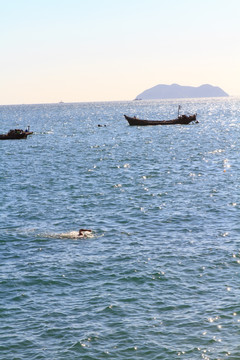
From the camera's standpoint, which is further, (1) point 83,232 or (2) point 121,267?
(1) point 83,232

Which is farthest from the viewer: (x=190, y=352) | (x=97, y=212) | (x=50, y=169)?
(x=50, y=169)

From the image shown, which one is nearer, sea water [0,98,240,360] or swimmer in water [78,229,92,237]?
sea water [0,98,240,360]

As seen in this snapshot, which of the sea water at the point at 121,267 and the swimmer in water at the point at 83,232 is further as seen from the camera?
the swimmer in water at the point at 83,232

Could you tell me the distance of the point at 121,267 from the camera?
2578 cm

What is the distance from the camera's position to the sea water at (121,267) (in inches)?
722

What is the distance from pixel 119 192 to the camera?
4634 centimetres

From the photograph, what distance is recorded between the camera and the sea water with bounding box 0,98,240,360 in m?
18.3

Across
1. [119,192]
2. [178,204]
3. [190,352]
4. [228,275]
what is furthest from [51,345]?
[119,192]

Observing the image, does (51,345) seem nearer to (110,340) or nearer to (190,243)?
Result: (110,340)

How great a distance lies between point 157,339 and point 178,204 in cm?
2268

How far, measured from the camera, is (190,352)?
684 inches

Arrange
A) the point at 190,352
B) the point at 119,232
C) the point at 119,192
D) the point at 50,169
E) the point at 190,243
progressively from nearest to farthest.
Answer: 1. the point at 190,352
2. the point at 190,243
3. the point at 119,232
4. the point at 119,192
5. the point at 50,169

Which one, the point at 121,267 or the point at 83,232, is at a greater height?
the point at 83,232

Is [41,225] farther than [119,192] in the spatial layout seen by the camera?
No
